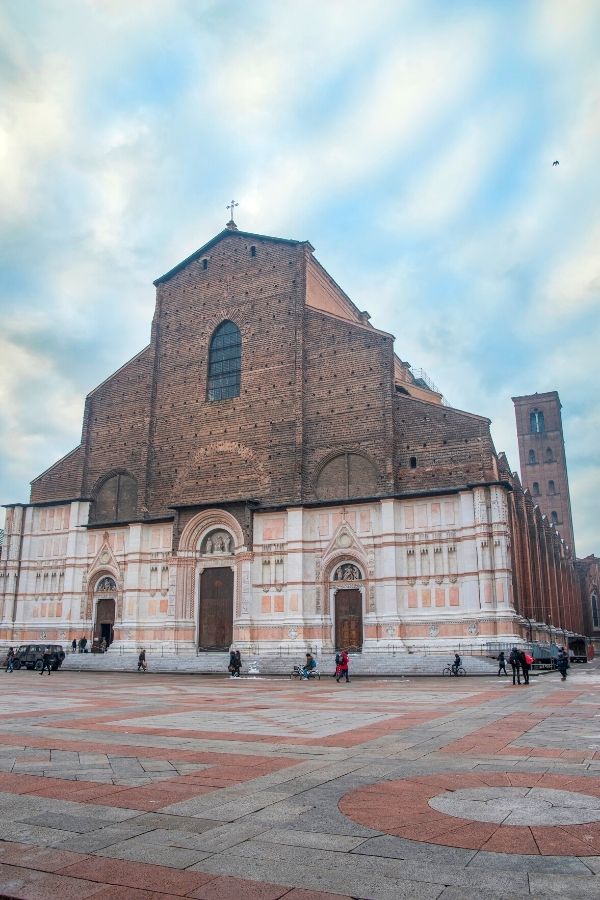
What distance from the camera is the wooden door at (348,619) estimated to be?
32.7m

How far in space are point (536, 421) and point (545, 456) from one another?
171 inches

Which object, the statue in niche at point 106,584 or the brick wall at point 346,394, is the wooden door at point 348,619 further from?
the statue in niche at point 106,584

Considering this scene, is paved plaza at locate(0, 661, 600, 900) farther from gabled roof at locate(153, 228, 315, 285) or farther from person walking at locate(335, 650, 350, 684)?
gabled roof at locate(153, 228, 315, 285)

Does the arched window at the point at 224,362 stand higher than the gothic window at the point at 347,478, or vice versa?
the arched window at the point at 224,362

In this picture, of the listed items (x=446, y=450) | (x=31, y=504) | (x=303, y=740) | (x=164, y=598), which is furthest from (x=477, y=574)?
(x=31, y=504)

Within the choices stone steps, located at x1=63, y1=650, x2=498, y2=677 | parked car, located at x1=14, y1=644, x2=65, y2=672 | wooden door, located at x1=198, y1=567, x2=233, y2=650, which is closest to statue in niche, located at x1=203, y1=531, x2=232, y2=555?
wooden door, located at x1=198, y1=567, x2=233, y2=650

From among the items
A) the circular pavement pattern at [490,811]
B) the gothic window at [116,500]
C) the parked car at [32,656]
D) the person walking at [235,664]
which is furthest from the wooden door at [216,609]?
the circular pavement pattern at [490,811]

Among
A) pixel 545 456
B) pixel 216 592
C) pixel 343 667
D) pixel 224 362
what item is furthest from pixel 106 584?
pixel 545 456

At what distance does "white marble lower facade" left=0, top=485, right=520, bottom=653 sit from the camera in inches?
1206

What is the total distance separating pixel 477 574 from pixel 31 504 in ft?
81.8

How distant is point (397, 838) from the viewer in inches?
198

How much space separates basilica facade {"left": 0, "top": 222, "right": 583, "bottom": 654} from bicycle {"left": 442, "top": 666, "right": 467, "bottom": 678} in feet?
7.81

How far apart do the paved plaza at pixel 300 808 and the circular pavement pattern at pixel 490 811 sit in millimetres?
20

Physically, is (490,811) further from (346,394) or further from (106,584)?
(106,584)
